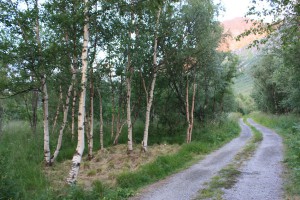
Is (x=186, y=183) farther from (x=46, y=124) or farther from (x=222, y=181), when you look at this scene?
(x=46, y=124)

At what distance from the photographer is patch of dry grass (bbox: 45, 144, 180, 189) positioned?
9.72 m

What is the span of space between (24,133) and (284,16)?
18.0 metres

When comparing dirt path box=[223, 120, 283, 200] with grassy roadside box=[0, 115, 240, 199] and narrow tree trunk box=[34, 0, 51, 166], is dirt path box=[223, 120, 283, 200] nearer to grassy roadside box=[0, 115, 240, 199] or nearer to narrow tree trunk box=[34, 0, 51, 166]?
grassy roadside box=[0, 115, 240, 199]

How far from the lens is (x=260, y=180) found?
7.66 m

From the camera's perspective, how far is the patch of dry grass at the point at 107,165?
972 cm

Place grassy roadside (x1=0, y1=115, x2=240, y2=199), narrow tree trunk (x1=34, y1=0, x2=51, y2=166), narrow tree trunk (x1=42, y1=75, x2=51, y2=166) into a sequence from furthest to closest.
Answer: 1. narrow tree trunk (x1=42, y1=75, x2=51, y2=166)
2. narrow tree trunk (x1=34, y1=0, x2=51, y2=166)
3. grassy roadside (x1=0, y1=115, x2=240, y2=199)

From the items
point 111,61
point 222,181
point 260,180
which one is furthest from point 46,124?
point 260,180

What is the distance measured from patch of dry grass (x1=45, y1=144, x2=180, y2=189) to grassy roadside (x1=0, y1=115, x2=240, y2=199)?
20 cm

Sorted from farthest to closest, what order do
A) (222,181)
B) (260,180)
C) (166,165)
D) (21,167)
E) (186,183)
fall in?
(21,167) < (166,165) < (186,183) < (222,181) < (260,180)

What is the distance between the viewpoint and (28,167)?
390 inches

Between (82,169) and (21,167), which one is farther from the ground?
(21,167)

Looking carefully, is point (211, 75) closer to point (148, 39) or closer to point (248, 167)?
point (148, 39)

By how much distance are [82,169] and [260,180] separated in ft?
26.6

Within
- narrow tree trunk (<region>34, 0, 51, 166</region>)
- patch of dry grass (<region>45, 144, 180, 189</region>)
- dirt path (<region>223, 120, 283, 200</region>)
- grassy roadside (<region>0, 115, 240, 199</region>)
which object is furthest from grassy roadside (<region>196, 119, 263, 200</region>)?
narrow tree trunk (<region>34, 0, 51, 166</region>)
